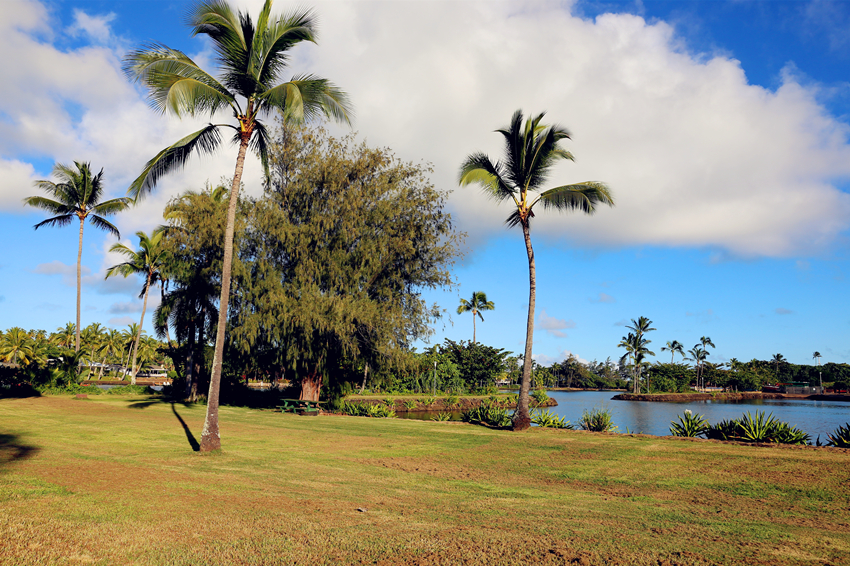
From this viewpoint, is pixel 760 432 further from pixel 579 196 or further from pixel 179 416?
pixel 179 416

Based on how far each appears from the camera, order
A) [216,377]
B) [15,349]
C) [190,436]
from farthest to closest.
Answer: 1. [15,349]
2. [190,436]
3. [216,377]

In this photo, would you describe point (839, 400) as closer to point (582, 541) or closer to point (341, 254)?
point (341, 254)

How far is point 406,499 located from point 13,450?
8.17 metres

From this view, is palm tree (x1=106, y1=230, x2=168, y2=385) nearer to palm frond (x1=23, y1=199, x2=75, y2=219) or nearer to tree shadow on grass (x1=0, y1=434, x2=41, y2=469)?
palm frond (x1=23, y1=199, x2=75, y2=219)

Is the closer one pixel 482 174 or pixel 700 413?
pixel 482 174

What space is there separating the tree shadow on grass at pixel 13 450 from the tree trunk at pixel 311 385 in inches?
559

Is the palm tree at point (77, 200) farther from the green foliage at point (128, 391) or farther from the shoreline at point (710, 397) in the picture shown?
the shoreline at point (710, 397)

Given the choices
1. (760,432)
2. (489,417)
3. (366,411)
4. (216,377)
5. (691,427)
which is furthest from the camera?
(366,411)

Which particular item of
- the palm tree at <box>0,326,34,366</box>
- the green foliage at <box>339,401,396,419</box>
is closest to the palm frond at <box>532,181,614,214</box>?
the green foliage at <box>339,401,396,419</box>

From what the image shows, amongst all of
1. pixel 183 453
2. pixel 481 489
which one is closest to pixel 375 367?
pixel 183 453

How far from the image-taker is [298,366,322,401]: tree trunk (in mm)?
25948

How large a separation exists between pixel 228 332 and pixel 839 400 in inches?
4457

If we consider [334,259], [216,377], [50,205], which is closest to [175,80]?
[216,377]

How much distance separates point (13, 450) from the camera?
10.4 metres
